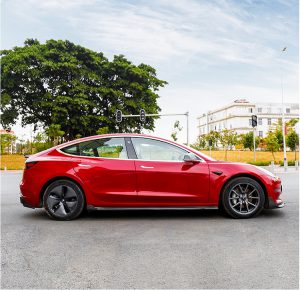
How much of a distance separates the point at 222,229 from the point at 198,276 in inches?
89.2

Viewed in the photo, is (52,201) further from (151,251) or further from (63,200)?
(151,251)

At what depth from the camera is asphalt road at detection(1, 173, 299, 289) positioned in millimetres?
3557

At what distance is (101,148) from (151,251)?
2.68 metres

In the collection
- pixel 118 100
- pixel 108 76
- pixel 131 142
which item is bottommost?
pixel 131 142

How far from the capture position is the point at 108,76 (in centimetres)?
4256

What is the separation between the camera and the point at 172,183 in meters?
6.54

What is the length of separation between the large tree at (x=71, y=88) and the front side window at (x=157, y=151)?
3109 cm

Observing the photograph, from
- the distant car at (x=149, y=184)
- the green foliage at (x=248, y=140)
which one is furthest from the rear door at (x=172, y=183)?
the green foliage at (x=248, y=140)

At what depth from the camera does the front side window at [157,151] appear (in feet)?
21.9

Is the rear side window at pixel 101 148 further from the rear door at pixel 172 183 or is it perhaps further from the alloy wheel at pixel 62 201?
the alloy wheel at pixel 62 201

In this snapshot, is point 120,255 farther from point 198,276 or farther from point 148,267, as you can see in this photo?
Result: point 198,276

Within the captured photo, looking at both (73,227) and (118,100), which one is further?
(118,100)

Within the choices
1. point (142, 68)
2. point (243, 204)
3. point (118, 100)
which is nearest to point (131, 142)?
point (243, 204)

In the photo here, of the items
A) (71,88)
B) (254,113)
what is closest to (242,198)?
(71,88)
